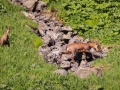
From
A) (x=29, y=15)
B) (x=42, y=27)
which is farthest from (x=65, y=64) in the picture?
(x=29, y=15)

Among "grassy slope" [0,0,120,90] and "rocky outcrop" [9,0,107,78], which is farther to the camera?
"rocky outcrop" [9,0,107,78]

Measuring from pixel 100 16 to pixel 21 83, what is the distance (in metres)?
13.3

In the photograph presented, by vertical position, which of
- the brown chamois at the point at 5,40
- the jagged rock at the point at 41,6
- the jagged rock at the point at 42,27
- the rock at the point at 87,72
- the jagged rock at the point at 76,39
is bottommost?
the jagged rock at the point at 76,39

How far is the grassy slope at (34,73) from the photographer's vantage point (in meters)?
15.9

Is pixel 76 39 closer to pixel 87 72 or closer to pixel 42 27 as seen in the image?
pixel 42 27

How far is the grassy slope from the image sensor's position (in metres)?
15.9

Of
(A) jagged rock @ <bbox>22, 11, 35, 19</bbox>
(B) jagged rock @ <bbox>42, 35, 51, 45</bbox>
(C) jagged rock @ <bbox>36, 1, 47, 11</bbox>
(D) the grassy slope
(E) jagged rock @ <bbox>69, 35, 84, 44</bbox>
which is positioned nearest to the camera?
(D) the grassy slope

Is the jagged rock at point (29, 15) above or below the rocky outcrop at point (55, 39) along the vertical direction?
above

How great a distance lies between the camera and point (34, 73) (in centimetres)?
1756

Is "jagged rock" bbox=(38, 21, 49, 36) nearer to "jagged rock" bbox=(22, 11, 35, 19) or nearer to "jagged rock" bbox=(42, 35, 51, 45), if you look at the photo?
"jagged rock" bbox=(42, 35, 51, 45)

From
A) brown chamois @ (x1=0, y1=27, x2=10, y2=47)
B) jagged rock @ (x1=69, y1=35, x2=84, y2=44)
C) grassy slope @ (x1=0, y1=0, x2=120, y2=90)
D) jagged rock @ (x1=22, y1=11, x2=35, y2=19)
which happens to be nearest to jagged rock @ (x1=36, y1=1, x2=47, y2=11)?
jagged rock @ (x1=22, y1=11, x2=35, y2=19)

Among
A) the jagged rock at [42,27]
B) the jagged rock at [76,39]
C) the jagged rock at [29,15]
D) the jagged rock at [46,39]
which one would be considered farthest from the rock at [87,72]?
the jagged rock at [29,15]

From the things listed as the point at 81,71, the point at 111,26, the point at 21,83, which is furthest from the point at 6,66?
the point at 111,26

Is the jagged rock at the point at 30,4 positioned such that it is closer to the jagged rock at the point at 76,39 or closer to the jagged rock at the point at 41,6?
the jagged rock at the point at 41,6
